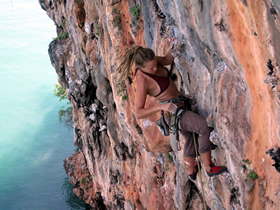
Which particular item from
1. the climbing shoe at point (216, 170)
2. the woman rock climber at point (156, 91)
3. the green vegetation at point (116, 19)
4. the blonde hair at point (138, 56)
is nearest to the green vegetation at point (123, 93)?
the green vegetation at point (116, 19)

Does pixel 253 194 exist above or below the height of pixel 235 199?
above

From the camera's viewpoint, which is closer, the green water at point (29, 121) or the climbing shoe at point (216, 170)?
the climbing shoe at point (216, 170)

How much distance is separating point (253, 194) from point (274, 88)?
1.48m

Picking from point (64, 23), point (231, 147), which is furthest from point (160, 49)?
point (64, 23)

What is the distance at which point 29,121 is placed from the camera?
33.7 m

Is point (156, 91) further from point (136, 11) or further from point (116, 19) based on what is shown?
point (116, 19)

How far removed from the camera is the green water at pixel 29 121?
74.7ft

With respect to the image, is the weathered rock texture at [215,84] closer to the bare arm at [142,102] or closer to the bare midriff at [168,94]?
the bare midriff at [168,94]

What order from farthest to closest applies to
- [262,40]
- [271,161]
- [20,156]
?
1. [20,156]
2. [271,161]
3. [262,40]

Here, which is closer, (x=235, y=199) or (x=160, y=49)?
(x=235, y=199)

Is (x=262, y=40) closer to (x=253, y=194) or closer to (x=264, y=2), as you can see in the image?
(x=264, y=2)

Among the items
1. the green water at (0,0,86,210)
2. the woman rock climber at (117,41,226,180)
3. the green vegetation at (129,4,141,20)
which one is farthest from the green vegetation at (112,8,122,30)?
the green water at (0,0,86,210)

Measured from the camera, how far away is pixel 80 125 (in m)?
15.4

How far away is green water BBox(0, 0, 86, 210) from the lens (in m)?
22.8
